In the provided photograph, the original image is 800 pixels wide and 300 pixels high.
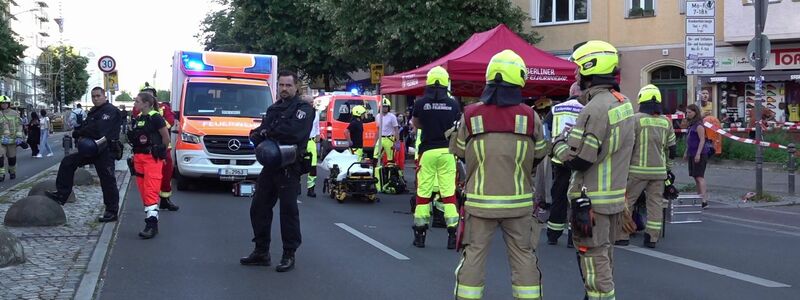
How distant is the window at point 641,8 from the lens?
2786cm

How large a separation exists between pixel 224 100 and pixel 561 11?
16.8 m

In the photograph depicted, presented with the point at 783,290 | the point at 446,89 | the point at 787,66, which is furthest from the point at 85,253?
the point at 787,66

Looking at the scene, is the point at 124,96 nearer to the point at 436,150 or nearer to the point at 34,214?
the point at 34,214

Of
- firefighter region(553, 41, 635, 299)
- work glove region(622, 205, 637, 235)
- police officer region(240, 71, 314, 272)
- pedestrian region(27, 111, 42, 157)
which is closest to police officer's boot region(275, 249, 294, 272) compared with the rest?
police officer region(240, 71, 314, 272)

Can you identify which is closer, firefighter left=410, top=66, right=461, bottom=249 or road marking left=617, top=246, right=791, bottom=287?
road marking left=617, top=246, right=791, bottom=287

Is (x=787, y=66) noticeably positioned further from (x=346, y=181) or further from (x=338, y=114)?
(x=346, y=181)

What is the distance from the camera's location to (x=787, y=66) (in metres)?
25.6

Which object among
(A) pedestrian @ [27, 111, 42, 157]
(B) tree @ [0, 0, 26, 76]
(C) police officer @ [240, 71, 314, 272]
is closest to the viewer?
(C) police officer @ [240, 71, 314, 272]

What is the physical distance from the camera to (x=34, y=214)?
34.3 ft

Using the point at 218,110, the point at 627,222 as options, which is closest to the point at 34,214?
the point at 218,110

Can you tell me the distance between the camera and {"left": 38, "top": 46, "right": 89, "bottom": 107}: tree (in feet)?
321

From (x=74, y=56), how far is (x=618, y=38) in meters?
82.5

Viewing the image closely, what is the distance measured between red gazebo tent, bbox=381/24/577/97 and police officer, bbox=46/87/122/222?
5.41 metres

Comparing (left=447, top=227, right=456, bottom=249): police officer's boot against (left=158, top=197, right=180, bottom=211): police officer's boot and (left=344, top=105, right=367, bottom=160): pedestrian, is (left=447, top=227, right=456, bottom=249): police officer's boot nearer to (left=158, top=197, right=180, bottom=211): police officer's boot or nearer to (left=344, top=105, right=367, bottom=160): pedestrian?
(left=158, top=197, right=180, bottom=211): police officer's boot
